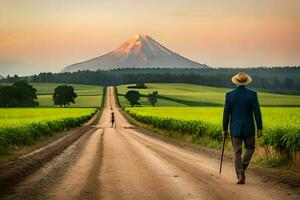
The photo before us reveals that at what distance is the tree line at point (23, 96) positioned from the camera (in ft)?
445

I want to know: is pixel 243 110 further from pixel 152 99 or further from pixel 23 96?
pixel 152 99

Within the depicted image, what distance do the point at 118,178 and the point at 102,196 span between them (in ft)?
8.83

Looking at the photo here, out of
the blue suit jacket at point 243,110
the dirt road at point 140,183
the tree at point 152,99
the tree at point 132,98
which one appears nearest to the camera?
the dirt road at point 140,183

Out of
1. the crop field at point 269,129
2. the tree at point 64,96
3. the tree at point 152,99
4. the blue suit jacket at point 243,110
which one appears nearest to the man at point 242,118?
the blue suit jacket at point 243,110

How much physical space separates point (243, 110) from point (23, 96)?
135 meters

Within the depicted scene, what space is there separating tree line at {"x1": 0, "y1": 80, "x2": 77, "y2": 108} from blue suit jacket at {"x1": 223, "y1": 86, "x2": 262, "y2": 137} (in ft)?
415

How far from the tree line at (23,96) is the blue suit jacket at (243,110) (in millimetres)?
126543

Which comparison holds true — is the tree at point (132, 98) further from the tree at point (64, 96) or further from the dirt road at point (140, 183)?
the dirt road at point (140, 183)

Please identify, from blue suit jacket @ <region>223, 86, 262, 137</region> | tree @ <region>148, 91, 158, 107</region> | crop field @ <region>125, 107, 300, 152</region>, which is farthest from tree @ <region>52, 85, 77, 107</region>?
blue suit jacket @ <region>223, 86, 262, 137</region>

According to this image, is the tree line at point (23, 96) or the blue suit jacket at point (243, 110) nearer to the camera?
the blue suit jacket at point (243, 110)

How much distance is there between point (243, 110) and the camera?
41.0 feet

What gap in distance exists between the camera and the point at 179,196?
9.73 meters

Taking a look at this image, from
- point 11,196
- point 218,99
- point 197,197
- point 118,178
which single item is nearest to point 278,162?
point 118,178

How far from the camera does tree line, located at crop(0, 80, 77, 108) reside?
13575 centimetres
